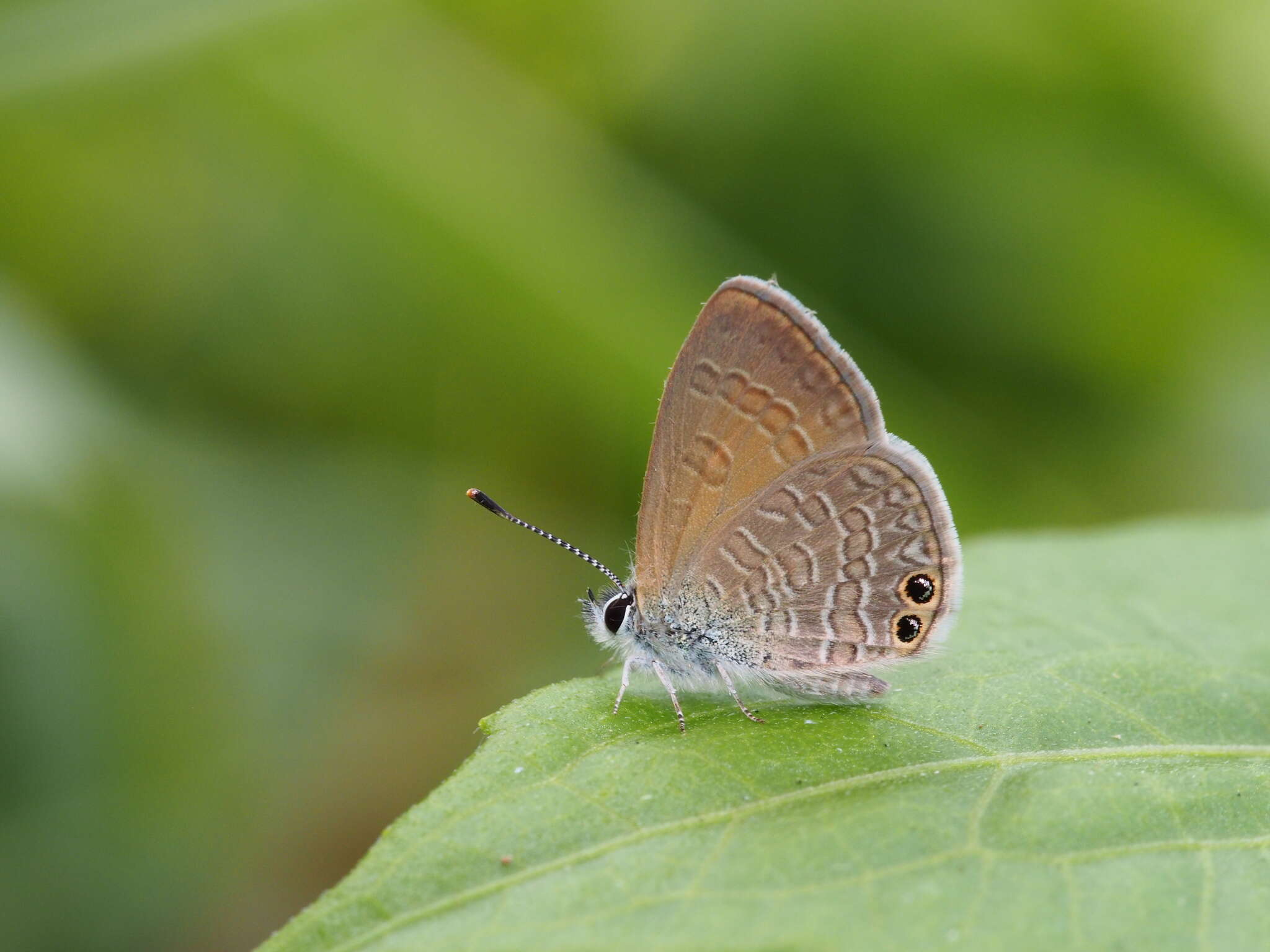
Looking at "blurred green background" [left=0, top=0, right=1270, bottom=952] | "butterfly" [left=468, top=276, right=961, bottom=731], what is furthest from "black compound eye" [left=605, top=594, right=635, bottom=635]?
"blurred green background" [left=0, top=0, right=1270, bottom=952]

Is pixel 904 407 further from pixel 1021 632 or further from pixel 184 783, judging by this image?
pixel 184 783

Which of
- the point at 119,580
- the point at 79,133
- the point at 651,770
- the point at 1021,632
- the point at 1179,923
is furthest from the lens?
the point at 79,133

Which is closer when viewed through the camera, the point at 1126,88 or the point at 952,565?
the point at 952,565

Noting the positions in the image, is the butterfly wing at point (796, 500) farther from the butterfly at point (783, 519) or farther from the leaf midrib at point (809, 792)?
the leaf midrib at point (809, 792)

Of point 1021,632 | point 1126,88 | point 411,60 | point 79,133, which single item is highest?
point 1126,88

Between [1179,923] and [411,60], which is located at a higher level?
[411,60]

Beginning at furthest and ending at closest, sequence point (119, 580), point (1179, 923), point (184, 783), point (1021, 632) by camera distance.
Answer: point (119, 580) → point (184, 783) → point (1021, 632) → point (1179, 923)

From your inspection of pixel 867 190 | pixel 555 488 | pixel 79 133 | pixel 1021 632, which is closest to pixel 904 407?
pixel 867 190

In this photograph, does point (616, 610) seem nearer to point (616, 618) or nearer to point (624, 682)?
point (616, 618)
